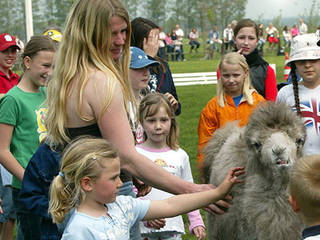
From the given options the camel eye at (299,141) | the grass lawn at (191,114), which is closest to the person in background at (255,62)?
the grass lawn at (191,114)

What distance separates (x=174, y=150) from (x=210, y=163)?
439 mm

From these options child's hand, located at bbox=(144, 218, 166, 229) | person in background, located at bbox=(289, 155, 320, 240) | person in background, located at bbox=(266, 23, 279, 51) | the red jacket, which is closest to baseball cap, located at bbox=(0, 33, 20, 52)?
the red jacket

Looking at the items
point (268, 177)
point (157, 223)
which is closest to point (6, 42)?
point (157, 223)

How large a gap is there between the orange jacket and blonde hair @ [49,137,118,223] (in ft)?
7.99

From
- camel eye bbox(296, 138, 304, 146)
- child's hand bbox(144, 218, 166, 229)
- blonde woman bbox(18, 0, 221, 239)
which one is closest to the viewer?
blonde woman bbox(18, 0, 221, 239)

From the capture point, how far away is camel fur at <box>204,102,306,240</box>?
12.3ft

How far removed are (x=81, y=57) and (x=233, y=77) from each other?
7.83ft

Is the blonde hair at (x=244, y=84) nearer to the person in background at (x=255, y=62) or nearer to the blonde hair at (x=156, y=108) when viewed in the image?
the blonde hair at (x=156, y=108)

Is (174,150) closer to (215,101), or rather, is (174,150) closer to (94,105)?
(215,101)

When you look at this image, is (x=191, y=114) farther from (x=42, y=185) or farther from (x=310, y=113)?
(x=42, y=185)

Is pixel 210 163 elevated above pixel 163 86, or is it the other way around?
pixel 163 86

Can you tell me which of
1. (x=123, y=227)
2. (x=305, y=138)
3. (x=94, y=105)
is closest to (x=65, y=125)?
(x=94, y=105)

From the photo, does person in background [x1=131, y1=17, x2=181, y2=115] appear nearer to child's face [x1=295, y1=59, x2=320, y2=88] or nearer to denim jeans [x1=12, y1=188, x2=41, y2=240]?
child's face [x1=295, y1=59, x2=320, y2=88]

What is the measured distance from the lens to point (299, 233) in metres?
3.79
